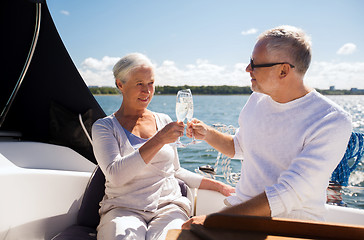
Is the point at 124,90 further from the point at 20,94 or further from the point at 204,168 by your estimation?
the point at 20,94

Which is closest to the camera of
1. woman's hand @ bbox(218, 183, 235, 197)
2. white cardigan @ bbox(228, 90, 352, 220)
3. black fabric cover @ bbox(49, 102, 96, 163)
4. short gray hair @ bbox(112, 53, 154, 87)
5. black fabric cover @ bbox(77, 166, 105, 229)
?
white cardigan @ bbox(228, 90, 352, 220)

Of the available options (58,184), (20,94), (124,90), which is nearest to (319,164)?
(124,90)

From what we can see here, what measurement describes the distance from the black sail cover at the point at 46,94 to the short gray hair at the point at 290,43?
2308 mm

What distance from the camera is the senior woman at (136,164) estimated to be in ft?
5.41

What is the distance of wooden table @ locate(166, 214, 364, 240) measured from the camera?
2.86 ft

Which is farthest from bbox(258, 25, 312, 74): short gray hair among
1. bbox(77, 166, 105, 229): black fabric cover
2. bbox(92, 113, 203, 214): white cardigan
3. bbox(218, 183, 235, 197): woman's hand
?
bbox(77, 166, 105, 229): black fabric cover

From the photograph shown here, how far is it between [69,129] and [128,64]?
167 centimetres

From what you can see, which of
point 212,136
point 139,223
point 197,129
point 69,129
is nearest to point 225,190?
point 212,136

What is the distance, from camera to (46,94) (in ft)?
10.6

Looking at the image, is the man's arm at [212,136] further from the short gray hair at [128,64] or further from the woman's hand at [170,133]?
the short gray hair at [128,64]

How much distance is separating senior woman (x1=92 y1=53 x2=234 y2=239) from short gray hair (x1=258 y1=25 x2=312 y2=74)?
2.09 feet

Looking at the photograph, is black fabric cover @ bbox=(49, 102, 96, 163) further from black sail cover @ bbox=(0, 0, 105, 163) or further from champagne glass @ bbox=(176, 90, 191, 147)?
champagne glass @ bbox=(176, 90, 191, 147)

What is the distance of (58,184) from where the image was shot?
232 centimetres

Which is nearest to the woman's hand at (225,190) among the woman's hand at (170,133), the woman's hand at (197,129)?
the woman's hand at (197,129)
